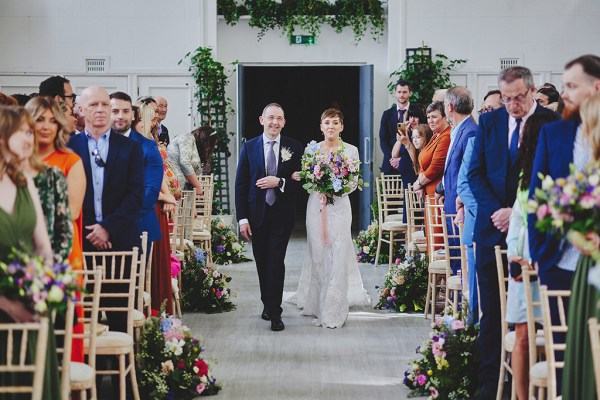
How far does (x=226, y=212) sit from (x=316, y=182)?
648cm

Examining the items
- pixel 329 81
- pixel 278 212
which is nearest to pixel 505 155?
pixel 278 212

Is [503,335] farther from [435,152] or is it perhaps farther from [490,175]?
[435,152]

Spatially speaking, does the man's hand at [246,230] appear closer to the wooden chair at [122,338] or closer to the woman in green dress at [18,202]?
the wooden chair at [122,338]

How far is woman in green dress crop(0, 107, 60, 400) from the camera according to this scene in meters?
3.66

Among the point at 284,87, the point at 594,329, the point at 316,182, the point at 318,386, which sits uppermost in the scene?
the point at 284,87

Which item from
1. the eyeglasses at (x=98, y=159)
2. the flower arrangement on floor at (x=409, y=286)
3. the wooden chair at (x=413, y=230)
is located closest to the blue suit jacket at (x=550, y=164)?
the eyeglasses at (x=98, y=159)

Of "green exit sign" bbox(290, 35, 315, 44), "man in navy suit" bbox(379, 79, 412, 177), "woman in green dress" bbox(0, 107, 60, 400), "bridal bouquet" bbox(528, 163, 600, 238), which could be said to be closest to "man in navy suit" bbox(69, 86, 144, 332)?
"woman in green dress" bbox(0, 107, 60, 400)

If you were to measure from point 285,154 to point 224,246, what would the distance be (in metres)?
4.31

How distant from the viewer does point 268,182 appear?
25.9 feet

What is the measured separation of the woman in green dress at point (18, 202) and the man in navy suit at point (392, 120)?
9144 millimetres

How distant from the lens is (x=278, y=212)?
7.95 metres

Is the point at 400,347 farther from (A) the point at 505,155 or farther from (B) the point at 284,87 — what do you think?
(B) the point at 284,87

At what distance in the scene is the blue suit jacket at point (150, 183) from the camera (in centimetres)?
656

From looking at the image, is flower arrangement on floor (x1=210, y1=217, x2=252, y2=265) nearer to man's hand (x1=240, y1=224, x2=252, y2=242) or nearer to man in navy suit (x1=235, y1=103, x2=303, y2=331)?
man in navy suit (x1=235, y1=103, x2=303, y2=331)
